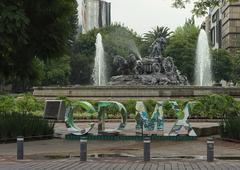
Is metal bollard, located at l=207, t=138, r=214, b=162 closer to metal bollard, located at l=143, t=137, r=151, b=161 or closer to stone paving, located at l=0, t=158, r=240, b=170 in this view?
stone paving, located at l=0, t=158, r=240, b=170

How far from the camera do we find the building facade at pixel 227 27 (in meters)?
128

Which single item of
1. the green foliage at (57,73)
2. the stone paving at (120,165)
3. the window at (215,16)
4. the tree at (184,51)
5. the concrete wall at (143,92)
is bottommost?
the stone paving at (120,165)

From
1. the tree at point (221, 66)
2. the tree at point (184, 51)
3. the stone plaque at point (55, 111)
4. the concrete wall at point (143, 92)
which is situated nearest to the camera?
the stone plaque at point (55, 111)

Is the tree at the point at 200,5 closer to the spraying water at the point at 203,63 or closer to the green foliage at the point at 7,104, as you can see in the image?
the green foliage at the point at 7,104

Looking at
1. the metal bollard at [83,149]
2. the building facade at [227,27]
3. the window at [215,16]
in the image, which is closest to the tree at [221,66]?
the building facade at [227,27]

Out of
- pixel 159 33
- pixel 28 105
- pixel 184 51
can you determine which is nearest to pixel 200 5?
pixel 28 105

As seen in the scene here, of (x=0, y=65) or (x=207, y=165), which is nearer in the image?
(x=207, y=165)

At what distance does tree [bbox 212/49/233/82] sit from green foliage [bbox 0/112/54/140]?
79578mm

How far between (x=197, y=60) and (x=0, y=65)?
7087 centimetres

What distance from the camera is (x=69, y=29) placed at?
73.7 feet

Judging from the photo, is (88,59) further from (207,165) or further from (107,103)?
(207,165)

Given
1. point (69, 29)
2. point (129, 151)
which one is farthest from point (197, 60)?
point (129, 151)

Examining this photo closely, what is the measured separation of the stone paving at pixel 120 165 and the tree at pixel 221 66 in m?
85.6

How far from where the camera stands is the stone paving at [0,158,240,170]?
492 inches
